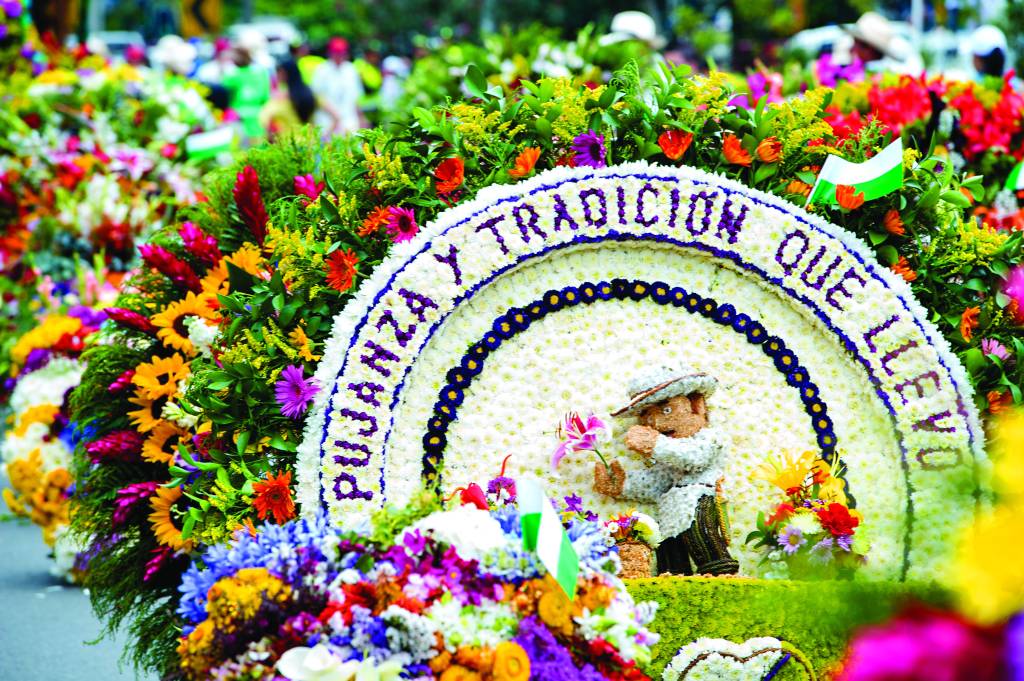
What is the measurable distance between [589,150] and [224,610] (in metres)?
2.01

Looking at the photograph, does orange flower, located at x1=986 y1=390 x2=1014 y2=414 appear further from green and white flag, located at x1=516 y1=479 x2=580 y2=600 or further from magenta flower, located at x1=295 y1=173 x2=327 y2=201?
magenta flower, located at x1=295 y1=173 x2=327 y2=201

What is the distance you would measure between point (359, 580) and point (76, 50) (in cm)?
869

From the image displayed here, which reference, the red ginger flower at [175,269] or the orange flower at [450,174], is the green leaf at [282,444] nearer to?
the red ginger flower at [175,269]

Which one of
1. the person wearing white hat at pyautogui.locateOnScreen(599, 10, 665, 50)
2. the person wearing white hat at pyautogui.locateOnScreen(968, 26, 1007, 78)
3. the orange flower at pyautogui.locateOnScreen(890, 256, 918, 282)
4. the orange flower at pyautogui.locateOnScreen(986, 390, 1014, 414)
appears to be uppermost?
the person wearing white hat at pyautogui.locateOnScreen(599, 10, 665, 50)

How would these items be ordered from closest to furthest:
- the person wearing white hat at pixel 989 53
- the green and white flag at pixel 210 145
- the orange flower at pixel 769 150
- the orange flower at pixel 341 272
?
the orange flower at pixel 341 272 → the orange flower at pixel 769 150 → the green and white flag at pixel 210 145 → the person wearing white hat at pixel 989 53

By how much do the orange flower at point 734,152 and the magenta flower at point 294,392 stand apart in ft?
5.03

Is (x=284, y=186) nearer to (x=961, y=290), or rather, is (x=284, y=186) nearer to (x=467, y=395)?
(x=467, y=395)

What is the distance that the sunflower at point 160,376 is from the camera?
14.7 feet

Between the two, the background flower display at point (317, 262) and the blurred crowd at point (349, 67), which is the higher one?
the blurred crowd at point (349, 67)

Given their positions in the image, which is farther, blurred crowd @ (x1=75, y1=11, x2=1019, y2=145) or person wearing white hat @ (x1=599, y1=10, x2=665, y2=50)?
person wearing white hat @ (x1=599, y1=10, x2=665, y2=50)

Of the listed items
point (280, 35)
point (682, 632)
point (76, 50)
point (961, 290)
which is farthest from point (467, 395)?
point (280, 35)

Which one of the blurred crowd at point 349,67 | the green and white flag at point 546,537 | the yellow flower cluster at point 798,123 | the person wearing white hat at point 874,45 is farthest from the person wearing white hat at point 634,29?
the green and white flag at point 546,537

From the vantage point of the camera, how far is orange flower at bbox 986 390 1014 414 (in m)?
4.30

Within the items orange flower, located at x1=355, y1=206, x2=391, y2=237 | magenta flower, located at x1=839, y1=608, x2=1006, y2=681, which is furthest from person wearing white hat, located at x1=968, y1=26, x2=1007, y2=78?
magenta flower, located at x1=839, y1=608, x2=1006, y2=681
